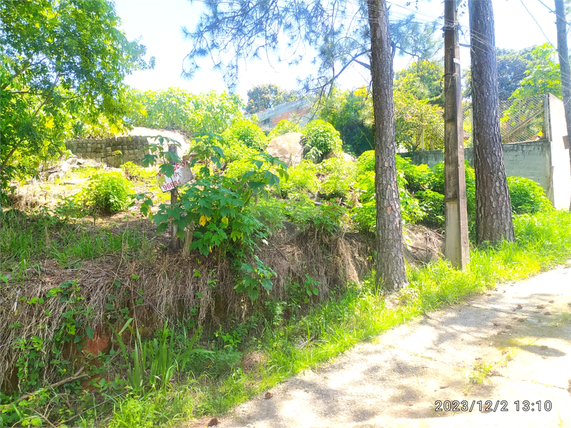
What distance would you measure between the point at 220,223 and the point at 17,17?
146 inches

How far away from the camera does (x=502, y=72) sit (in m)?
29.1

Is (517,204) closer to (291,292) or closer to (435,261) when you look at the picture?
(435,261)

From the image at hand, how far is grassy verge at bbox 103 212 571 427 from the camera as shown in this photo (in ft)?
10.9

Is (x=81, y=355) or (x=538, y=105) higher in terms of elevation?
(x=538, y=105)

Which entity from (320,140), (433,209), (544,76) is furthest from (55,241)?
(544,76)

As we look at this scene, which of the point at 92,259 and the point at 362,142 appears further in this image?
the point at 362,142

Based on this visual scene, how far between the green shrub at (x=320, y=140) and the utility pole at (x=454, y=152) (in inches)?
161

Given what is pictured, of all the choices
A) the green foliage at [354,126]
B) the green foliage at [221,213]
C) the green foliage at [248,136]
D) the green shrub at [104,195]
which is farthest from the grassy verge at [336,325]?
the green foliage at [354,126]

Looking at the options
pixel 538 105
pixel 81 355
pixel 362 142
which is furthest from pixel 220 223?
pixel 538 105

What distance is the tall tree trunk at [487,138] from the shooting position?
25.2 ft

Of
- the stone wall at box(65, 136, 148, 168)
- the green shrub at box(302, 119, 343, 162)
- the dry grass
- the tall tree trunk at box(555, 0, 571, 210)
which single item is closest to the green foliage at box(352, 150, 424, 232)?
the dry grass

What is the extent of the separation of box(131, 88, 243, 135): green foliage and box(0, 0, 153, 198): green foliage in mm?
13545

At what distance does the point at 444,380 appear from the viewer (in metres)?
3.54

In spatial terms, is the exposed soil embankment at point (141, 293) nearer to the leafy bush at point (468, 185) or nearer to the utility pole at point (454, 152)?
the utility pole at point (454, 152)
